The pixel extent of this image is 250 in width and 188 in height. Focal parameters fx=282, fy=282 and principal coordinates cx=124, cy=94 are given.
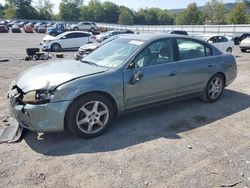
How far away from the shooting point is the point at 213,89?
615 cm

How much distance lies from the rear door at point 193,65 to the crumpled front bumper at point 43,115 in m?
2.39

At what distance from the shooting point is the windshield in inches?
188

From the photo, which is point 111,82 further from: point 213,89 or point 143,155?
point 213,89

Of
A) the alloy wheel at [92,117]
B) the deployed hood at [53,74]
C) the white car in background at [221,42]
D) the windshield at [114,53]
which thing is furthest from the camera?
the white car in background at [221,42]

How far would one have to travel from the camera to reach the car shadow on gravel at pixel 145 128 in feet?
13.5

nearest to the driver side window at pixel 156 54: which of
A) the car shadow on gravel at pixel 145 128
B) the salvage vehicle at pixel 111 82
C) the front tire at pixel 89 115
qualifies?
the salvage vehicle at pixel 111 82

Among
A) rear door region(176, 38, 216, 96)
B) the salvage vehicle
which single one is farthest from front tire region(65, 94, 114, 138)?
rear door region(176, 38, 216, 96)

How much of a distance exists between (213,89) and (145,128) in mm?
2204

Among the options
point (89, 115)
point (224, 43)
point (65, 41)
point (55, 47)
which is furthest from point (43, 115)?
point (65, 41)

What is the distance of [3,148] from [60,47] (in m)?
17.0

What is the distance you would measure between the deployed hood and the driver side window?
2.14 ft

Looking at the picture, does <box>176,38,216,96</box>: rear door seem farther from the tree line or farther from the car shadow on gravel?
the tree line

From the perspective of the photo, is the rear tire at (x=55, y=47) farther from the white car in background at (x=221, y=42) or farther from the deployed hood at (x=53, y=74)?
the deployed hood at (x=53, y=74)

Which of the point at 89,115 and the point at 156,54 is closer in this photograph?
the point at 89,115
